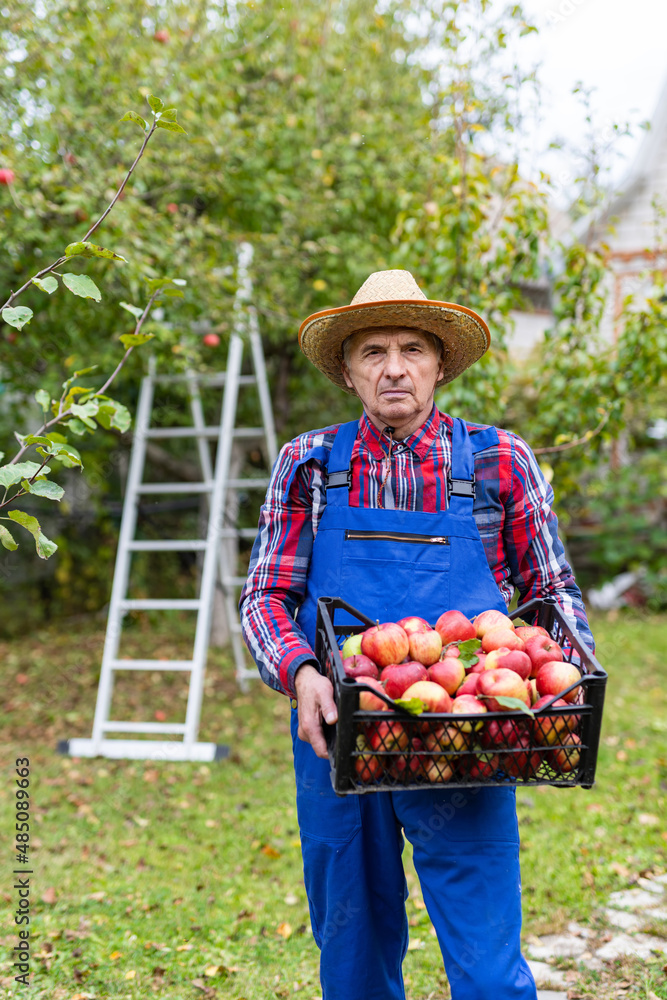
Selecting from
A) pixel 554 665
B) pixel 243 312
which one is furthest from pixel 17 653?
pixel 554 665

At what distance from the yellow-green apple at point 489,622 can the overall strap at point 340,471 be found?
43 centimetres

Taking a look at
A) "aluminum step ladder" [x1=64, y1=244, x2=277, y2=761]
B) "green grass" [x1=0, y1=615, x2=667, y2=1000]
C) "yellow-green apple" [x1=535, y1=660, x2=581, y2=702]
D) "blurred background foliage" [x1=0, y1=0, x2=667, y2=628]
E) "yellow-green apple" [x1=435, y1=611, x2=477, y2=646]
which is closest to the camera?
"yellow-green apple" [x1=535, y1=660, x2=581, y2=702]

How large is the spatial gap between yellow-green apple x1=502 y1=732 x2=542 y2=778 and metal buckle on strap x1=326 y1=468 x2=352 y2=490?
749mm

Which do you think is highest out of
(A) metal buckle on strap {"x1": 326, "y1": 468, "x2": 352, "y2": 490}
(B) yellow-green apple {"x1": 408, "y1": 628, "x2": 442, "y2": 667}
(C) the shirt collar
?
(C) the shirt collar

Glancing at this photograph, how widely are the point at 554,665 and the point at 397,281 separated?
3.42 feet

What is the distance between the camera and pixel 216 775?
181 inches

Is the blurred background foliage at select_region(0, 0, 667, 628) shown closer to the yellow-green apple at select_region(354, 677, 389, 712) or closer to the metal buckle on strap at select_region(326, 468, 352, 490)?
the metal buckle on strap at select_region(326, 468, 352, 490)

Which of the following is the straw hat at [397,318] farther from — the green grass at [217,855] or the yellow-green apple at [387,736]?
the green grass at [217,855]

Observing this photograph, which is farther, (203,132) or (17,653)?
(17,653)

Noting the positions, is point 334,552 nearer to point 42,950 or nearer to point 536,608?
point 536,608

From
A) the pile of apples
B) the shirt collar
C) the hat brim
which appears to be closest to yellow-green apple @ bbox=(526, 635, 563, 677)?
the pile of apples

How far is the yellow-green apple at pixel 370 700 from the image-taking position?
59.2 inches

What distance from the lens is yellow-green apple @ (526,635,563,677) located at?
63.9 inches

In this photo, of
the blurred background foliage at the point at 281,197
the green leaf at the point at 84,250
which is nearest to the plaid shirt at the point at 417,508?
the green leaf at the point at 84,250
